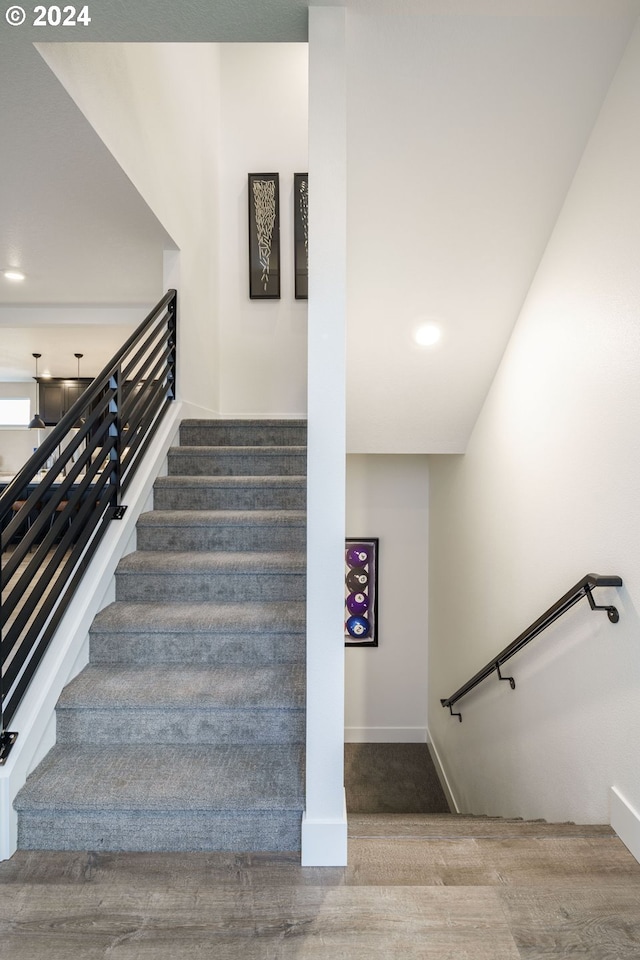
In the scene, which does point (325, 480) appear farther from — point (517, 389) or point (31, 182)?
point (31, 182)

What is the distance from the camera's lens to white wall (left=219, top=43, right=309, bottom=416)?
487 cm

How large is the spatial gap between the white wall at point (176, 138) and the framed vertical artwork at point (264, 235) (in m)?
0.35

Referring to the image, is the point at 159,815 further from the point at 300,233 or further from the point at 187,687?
the point at 300,233

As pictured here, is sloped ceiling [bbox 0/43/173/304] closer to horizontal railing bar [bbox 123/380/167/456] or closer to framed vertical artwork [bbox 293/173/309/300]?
horizontal railing bar [bbox 123/380/167/456]

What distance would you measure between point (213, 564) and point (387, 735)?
10.3 ft

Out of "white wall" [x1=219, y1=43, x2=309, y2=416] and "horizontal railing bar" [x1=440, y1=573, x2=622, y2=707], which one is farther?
"white wall" [x1=219, y1=43, x2=309, y2=416]

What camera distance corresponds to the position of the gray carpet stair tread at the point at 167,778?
5.45 ft

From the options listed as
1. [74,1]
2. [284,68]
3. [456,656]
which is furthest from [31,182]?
[456,656]

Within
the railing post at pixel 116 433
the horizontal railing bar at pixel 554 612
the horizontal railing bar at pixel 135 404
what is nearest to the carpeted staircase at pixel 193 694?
the railing post at pixel 116 433

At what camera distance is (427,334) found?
9.38 feet

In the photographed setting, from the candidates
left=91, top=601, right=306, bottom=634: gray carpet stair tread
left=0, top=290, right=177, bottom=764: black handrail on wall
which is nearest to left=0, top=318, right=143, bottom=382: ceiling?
left=0, top=290, right=177, bottom=764: black handrail on wall

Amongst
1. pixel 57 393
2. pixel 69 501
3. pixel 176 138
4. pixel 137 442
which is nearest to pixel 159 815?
pixel 69 501

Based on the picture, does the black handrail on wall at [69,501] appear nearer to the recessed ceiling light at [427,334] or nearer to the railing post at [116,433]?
the railing post at [116,433]

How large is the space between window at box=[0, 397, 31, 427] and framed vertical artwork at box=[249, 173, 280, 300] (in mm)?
5678
